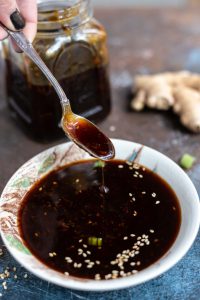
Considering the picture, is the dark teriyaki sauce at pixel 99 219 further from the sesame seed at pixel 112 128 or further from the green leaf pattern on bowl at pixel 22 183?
the sesame seed at pixel 112 128

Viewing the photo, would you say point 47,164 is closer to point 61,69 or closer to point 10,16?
point 61,69

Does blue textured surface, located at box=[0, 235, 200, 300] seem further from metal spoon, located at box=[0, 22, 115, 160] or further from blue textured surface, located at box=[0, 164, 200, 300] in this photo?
metal spoon, located at box=[0, 22, 115, 160]

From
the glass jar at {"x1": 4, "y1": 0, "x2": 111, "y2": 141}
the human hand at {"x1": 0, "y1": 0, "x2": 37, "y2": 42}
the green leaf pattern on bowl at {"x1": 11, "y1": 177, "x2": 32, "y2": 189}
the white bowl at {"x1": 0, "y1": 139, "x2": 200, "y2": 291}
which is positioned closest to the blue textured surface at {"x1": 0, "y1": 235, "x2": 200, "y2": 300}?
the white bowl at {"x1": 0, "y1": 139, "x2": 200, "y2": 291}

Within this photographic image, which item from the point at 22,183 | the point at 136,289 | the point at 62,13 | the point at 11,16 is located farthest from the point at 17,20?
the point at 136,289

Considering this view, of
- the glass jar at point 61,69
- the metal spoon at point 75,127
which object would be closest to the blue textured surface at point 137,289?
the metal spoon at point 75,127

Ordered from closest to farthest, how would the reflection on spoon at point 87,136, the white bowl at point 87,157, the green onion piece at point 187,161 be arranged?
1. the white bowl at point 87,157
2. the reflection on spoon at point 87,136
3. the green onion piece at point 187,161
